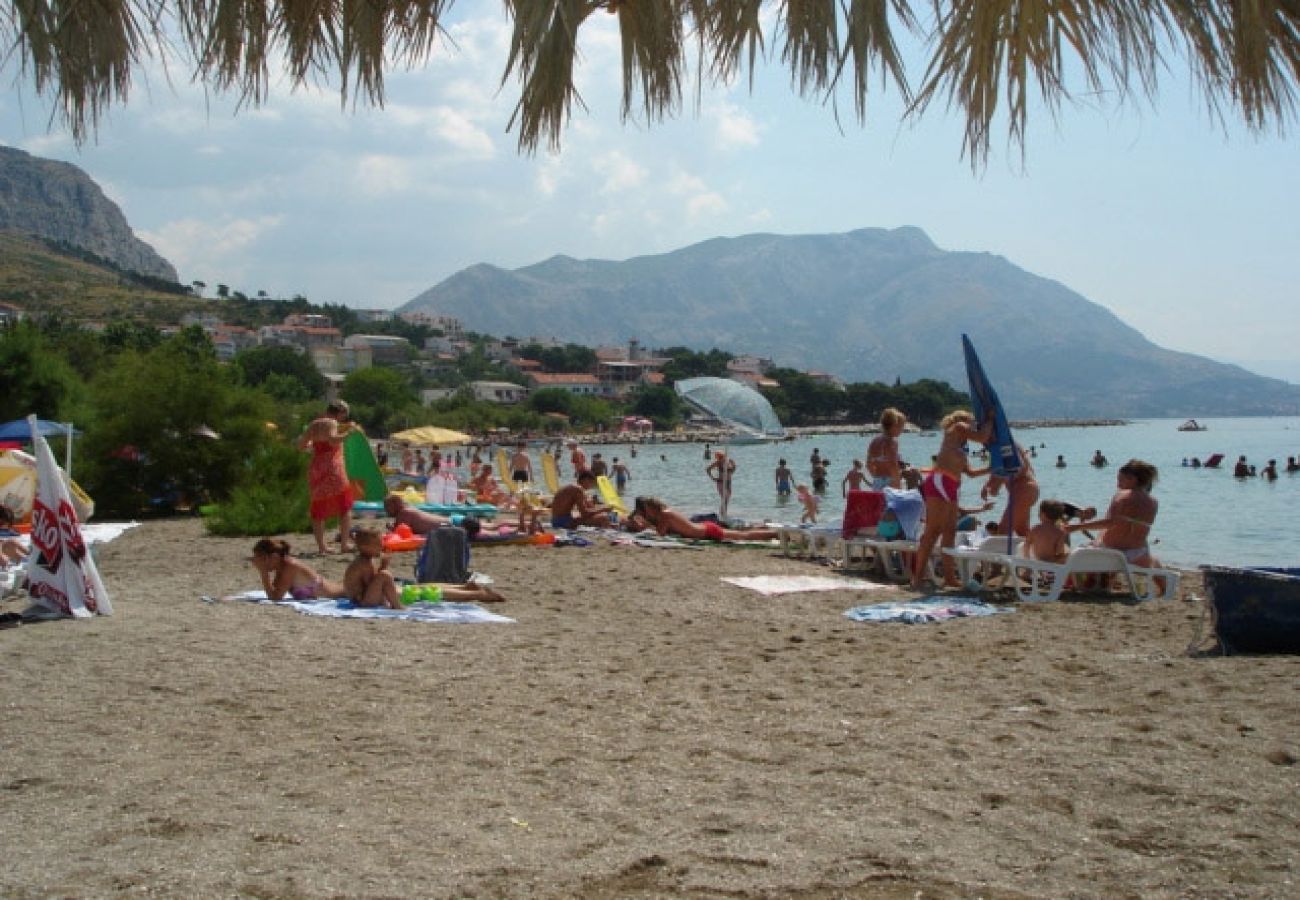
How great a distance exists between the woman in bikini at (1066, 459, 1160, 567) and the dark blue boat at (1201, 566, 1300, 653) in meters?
2.64

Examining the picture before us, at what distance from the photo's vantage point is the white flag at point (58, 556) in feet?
19.2

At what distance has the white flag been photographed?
230 inches

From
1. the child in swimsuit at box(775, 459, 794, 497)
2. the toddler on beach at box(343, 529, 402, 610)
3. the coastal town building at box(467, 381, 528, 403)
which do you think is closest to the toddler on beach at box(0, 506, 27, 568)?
the toddler on beach at box(343, 529, 402, 610)

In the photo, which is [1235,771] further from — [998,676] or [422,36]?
[422,36]

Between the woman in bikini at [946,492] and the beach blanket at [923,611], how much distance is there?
0.89m

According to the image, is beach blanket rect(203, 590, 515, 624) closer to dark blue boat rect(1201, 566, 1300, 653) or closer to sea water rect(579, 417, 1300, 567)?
dark blue boat rect(1201, 566, 1300, 653)

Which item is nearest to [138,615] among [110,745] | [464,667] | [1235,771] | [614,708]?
[464,667]

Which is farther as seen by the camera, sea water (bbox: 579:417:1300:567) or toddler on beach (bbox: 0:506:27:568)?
sea water (bbox: 579:417:1300:567)

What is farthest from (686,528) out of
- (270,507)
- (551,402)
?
(551,402)

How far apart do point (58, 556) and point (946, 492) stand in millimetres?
5585

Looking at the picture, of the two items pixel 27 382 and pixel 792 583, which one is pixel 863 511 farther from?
pixel 27 382

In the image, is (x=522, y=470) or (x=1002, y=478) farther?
(x=522, y=470)

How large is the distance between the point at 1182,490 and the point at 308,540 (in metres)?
33.9

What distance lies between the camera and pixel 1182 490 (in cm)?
3812
